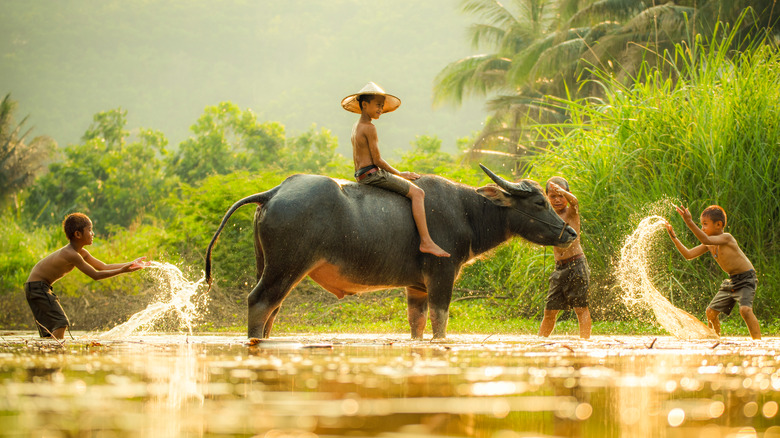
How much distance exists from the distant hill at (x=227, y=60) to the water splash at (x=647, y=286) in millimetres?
95280

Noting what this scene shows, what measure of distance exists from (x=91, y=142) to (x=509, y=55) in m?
36.6

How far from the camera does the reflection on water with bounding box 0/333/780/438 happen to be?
1.55 m

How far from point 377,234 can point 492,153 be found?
56.8 ft

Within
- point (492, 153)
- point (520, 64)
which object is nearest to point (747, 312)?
point (492, 153)

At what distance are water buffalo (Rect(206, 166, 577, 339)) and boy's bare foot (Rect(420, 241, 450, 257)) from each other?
0.49ft

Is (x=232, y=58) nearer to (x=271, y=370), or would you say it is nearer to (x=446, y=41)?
(x=446, y=41)

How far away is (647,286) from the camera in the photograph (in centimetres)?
732

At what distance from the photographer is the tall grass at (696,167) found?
26.8 ft

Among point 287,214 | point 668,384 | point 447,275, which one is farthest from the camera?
point 447,275

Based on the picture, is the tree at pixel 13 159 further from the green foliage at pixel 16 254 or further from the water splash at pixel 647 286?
the water splash at pixel 647 286

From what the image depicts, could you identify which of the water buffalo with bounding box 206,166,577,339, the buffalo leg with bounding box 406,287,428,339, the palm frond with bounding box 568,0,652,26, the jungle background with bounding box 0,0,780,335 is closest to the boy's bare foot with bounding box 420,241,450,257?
the water buffalo with bounding box 206,166,577,339

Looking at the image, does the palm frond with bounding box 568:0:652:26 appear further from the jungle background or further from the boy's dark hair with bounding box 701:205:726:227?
the boy's dark hair with bounding box 701:205:726:227

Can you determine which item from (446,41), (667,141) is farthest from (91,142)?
(446,41)

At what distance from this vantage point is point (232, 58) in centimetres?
14050
